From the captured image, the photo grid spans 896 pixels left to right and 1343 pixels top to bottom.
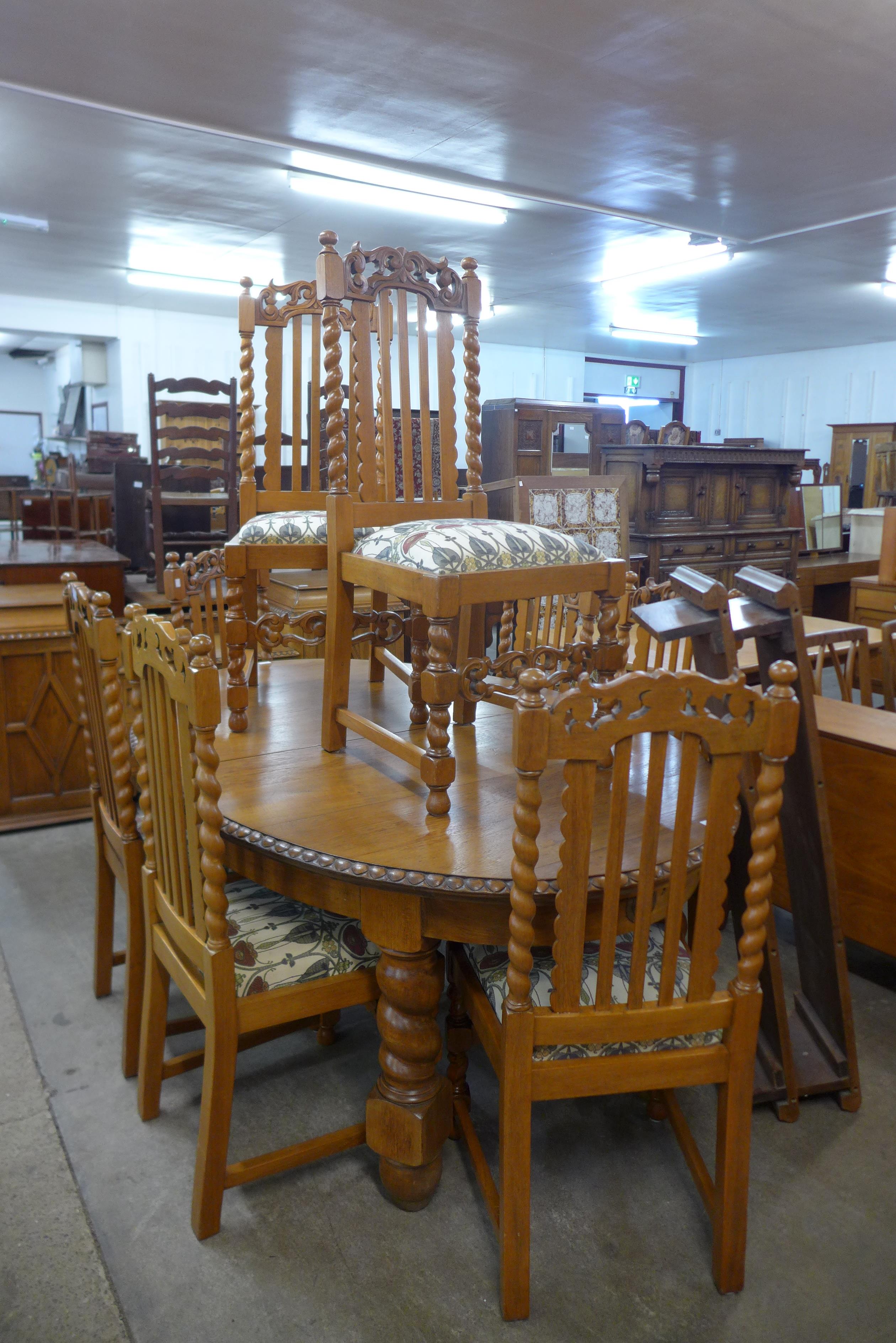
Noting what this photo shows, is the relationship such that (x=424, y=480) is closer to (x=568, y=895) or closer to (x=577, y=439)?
(x=568, y=895)

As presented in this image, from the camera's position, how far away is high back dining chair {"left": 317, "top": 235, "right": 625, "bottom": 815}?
5.41ft

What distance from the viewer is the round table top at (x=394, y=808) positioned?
1485 mm

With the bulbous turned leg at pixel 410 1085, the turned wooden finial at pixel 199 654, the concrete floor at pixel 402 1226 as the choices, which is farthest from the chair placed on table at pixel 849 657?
the turned wooden finial at pixel 199 654

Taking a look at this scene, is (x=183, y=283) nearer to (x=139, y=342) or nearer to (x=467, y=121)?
(x=139, y=342)

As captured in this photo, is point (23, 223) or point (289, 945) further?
point (23, 223)

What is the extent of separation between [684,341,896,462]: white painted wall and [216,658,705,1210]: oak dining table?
1283cm

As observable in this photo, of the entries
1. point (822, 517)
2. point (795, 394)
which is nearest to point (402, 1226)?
point (822, 517)

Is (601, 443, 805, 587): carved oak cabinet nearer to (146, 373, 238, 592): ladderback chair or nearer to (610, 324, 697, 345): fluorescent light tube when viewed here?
(146, 373, 238, 592): ladderback chair

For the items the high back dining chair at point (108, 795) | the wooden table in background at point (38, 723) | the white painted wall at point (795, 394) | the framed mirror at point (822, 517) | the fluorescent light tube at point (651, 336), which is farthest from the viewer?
the white painted wall at point (795, 394)

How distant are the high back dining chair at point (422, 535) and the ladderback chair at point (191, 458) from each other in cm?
349

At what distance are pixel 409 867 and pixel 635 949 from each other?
0.38m

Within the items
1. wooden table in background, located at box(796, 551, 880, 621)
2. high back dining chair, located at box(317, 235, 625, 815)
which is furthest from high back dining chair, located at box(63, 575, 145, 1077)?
wooden table in background, located at box(796, 551, 880, 621)

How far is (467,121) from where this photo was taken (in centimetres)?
466

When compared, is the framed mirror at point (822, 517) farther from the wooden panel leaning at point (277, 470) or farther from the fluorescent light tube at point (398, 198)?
the wooden panel leaning at point (277, 470)
